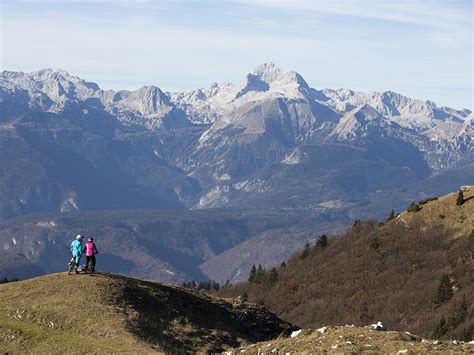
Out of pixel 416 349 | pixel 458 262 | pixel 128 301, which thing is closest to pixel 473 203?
pixel 458 262

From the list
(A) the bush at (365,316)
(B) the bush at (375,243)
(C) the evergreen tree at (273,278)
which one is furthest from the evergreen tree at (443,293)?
Result: (C) the evergreen tree at (273,278)

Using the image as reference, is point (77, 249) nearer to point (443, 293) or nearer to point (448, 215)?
point (443, 293)

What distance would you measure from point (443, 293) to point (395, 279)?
22.6 m

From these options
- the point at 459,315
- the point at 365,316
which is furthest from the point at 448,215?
the point at 459,315

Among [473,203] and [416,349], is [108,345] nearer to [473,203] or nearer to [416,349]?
[416,349]

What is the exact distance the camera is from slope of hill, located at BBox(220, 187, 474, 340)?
118062 millimetres

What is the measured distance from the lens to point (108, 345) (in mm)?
40719

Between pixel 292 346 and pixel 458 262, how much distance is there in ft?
343

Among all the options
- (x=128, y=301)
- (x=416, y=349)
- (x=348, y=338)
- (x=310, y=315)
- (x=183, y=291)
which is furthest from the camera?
(x=310, y=315)

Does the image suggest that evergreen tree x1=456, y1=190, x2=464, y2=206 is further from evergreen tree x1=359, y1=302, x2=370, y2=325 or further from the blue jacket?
the blue jacket

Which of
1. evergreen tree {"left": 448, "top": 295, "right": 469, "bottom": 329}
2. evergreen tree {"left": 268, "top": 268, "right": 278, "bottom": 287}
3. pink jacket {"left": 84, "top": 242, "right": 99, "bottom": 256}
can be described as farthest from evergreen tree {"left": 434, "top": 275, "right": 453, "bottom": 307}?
pink jacket {"left": 84, "top": 242, "right": 99, "bottom": 256}

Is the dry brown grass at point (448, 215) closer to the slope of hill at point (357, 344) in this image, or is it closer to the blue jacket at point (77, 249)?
the blue jacket at point (77, 249)

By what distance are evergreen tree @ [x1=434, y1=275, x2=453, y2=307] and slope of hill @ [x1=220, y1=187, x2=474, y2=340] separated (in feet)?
0.52

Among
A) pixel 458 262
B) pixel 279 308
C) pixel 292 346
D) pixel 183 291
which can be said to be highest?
pixel 292 346
